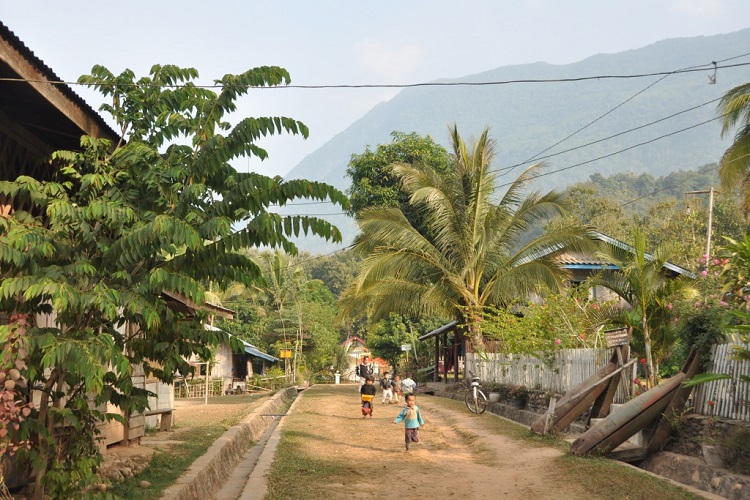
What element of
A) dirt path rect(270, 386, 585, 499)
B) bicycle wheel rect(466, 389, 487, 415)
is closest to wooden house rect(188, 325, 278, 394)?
bicycle wheel rect(466, 389, 487, 415)

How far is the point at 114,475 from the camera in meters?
9.36

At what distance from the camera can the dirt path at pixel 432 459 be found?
10.1 metres

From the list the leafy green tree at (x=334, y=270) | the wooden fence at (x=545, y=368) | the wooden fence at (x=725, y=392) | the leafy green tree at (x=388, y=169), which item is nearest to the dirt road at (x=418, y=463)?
the wooden fence at (x=545, y=368)

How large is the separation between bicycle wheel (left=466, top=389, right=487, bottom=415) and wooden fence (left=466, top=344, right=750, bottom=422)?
1.00 meters

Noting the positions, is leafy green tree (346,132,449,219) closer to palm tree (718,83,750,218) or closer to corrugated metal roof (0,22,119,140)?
palm tree (718,83,750,218)

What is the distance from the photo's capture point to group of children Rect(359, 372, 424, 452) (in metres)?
14.1

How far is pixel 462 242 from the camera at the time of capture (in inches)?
1003

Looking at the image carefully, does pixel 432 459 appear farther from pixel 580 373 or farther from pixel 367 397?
pixel 367 397

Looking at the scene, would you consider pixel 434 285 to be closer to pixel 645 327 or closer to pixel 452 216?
pixel 452 216

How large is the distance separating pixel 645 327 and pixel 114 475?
28.0 feet

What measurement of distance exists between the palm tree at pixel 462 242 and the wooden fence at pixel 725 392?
1297 centimetres

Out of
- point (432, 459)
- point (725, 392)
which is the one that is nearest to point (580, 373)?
point (432, 459)

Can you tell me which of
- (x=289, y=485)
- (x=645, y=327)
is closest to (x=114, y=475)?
(x=289, y=485)

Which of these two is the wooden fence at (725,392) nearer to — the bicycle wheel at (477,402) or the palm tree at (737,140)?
the palm tree at (737,140)
